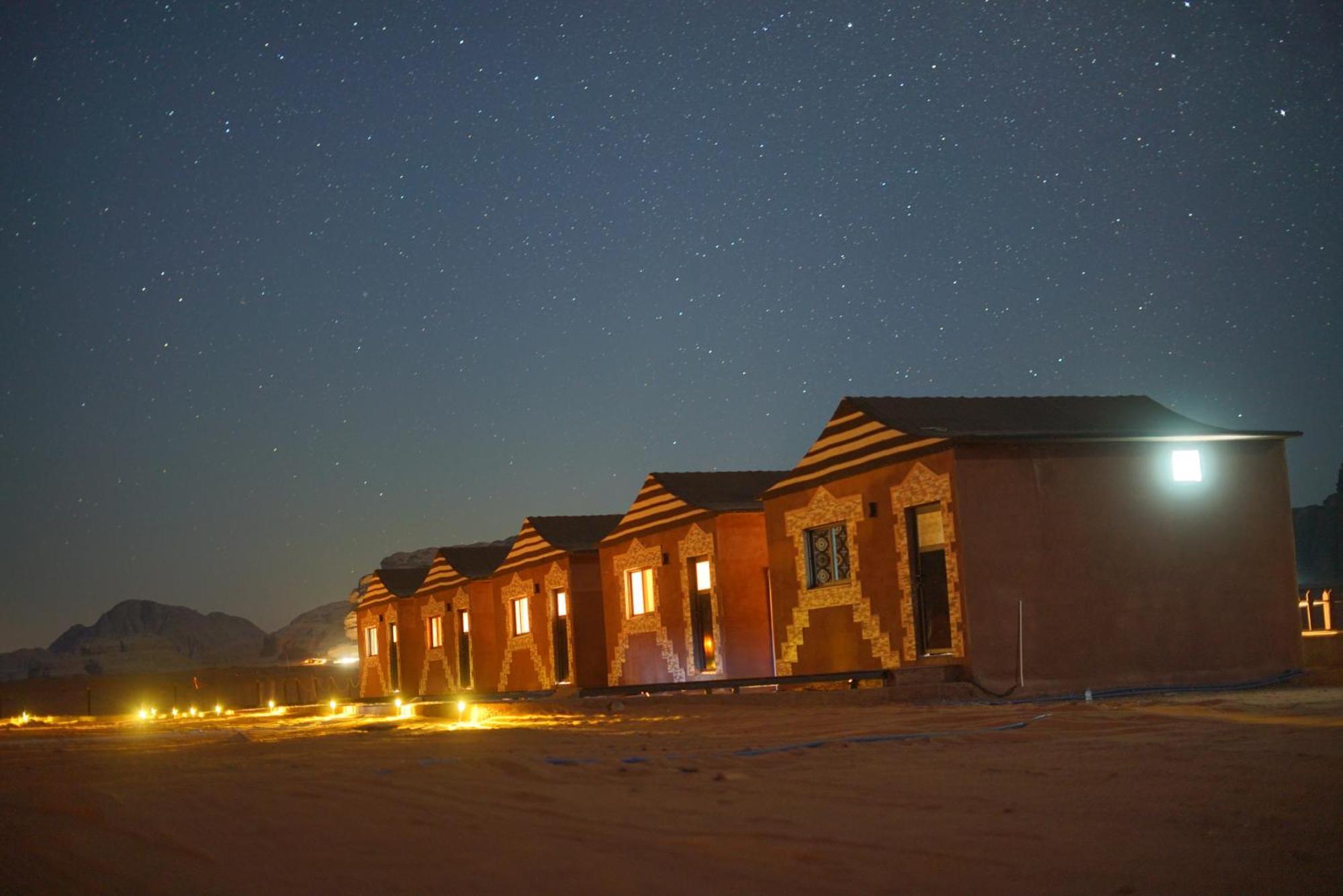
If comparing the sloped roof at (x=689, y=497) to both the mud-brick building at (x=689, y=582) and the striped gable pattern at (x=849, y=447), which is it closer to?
the mud-brick building at (x=689, y=582)

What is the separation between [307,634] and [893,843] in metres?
126

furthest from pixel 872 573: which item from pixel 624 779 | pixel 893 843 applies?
pixel 893 843

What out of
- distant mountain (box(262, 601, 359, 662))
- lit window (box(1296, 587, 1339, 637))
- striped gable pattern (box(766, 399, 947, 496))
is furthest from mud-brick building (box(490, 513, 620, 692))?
distant mountain (box(262, 601, 359, 662))

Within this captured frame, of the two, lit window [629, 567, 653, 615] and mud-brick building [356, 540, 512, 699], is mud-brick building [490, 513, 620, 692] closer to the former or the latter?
mud-brick building [356, 540, 512, 699]

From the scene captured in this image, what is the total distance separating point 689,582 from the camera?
98.7 ft

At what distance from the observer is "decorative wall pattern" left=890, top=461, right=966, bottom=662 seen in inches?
820

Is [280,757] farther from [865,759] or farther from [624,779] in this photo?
[865,759]

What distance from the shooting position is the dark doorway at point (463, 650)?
42469 millimetres

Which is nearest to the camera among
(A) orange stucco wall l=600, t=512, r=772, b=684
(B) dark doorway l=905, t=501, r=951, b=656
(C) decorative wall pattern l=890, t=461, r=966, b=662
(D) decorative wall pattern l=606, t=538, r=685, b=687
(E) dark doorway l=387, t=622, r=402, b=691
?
(C) decorative wall pattern l=890, t=461, r=966, b=662

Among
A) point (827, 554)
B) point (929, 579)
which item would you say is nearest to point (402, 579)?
point (827, 554)

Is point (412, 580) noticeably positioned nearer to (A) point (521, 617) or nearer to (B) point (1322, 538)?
(A) point (521, 617)

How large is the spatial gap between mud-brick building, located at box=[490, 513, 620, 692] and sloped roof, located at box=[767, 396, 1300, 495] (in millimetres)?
10782

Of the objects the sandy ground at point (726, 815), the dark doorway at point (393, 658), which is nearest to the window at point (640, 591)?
the dark doorway at point (393, 658)

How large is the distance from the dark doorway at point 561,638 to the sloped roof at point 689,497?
136 inches
